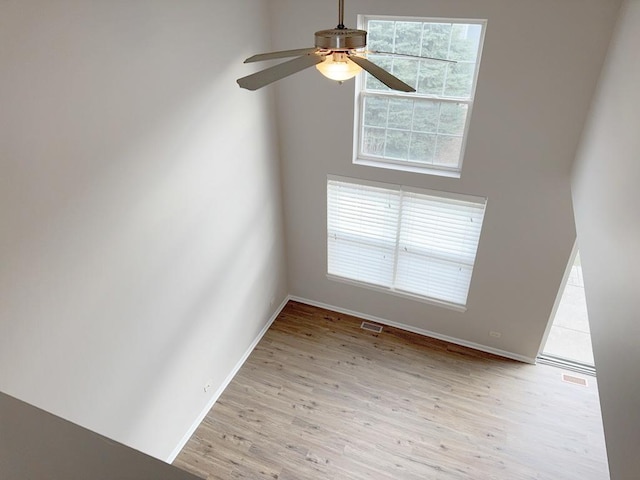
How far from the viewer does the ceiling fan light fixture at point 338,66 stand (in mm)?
2177

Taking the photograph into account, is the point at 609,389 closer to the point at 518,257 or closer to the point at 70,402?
the point at 518,257

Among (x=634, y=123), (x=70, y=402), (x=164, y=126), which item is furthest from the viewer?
(x=164, y=126)

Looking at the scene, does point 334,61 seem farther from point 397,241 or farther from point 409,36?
point 397,241

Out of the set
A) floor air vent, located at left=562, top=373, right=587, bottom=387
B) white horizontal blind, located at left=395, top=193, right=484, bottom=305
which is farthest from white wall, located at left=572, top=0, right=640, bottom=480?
floor air vent, located at left=562, top=373, right=587, bottom=387

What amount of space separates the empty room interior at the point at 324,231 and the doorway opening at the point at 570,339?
152mm

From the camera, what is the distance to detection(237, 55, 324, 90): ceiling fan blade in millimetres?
2025

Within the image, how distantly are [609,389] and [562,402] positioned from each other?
282 cm

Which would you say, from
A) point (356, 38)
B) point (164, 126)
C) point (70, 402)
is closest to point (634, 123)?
point (356, 38)

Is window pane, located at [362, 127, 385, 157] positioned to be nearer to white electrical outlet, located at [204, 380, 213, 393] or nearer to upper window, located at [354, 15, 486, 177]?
upper window, located at [354, 15, 486, 177]

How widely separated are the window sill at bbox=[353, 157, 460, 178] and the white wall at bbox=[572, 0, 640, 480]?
1.32 meters

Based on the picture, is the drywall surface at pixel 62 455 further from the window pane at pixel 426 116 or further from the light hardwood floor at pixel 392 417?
the window pane at pixel 426 116

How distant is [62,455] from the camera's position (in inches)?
38.2

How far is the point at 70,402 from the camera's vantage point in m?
2.97

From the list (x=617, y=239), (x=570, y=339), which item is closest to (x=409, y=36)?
(x=617, y=239)
